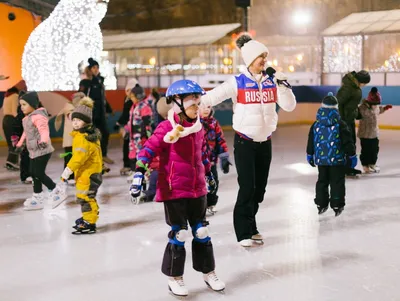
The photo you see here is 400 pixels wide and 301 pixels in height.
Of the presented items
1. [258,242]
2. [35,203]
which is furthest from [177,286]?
[35,203]

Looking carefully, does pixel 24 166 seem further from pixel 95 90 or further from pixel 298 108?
pixel 298 108

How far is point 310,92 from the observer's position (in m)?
17.2

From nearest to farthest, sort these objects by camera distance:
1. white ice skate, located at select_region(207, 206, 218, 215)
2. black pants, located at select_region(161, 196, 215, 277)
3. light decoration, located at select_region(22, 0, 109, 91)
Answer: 1. black pants, located at select_region(161, 196, 215, 277)
2. white ice skate, located at select_region(207, 206, 218, 215)
3. light decoration, located at select_region(22, 0, 109, 91)

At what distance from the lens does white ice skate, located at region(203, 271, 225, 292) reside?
3.87 metres

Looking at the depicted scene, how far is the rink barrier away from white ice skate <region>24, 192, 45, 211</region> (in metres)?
4.61

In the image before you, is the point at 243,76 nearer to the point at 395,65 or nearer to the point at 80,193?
the point at 80,193

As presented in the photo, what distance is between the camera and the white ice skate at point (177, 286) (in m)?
3.79

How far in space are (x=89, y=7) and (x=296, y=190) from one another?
635 centimetres

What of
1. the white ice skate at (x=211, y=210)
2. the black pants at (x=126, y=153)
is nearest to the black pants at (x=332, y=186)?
the white ice skate at (x=211, y=210)

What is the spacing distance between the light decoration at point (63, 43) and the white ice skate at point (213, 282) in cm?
875

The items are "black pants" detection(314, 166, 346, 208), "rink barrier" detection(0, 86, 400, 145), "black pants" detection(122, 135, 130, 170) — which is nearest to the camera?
"black pants" detection(314, 166, 346, 208)

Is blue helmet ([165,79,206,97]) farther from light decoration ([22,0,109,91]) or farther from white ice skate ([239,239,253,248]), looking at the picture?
light decoration ([22,0,109,91])

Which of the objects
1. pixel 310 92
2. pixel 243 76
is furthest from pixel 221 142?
pixel 310 92

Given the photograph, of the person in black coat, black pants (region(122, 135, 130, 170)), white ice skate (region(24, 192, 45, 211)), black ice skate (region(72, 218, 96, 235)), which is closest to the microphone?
black ice skate (region(72, 218, 96, 235))
